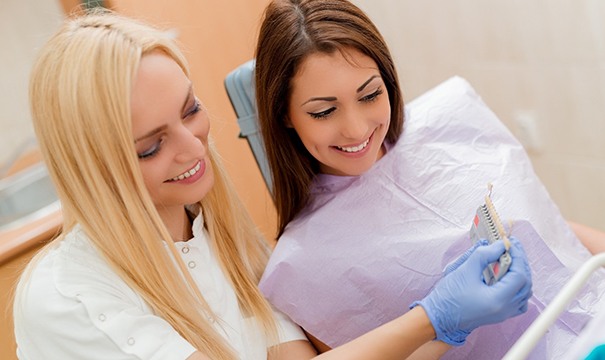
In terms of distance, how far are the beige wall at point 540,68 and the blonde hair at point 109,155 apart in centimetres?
136

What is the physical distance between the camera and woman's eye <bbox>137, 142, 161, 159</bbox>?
136cm

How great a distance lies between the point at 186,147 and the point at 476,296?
0.56 m

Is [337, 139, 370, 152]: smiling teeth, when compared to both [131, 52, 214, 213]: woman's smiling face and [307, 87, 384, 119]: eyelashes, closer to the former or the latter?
[307, 87, 384, 119]: eyelashes

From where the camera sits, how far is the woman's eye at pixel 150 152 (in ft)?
4.48

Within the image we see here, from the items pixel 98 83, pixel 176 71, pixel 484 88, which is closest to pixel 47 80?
pixel 98 83

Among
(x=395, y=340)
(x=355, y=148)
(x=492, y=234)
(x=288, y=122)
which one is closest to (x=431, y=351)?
(x=395, y=340)

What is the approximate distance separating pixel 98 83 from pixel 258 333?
593mm

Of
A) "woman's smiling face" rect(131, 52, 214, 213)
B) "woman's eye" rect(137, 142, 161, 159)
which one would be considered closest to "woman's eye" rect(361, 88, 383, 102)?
"woman's smiling face" rect(131, 52, 214, 213)

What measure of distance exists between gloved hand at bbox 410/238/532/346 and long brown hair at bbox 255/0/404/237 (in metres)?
0.43

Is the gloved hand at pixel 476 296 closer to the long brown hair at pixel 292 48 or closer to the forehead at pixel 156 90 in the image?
the long brown hair at pixel 292 48

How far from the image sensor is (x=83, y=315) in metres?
1.32

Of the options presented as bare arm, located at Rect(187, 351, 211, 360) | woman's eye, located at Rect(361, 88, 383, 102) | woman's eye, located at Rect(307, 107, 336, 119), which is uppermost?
woman's eye, located at Rect(361, 88, 383, 102)

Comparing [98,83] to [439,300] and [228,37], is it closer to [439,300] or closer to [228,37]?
[439,300]

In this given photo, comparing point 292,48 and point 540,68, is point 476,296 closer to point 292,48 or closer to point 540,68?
point 292,48
